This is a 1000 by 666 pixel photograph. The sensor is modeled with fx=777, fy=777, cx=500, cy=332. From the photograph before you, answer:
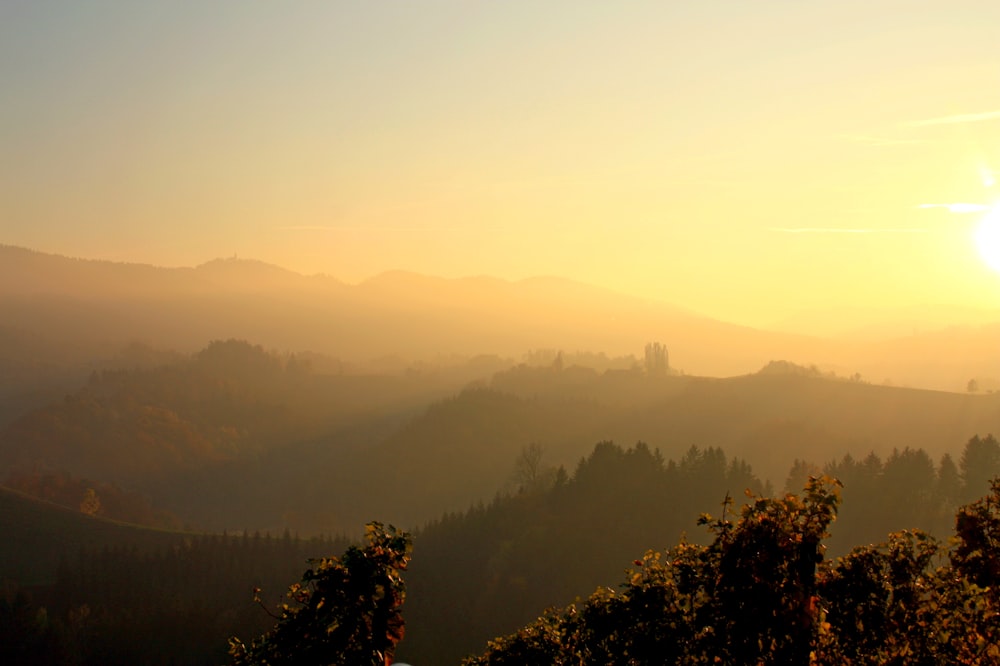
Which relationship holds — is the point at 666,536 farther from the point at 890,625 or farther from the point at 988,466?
the point at 890,625

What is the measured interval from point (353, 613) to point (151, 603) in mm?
157187

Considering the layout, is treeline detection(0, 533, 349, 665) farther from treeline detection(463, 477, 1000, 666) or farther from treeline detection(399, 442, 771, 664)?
treeline detection(463, 477, 1000, 666)

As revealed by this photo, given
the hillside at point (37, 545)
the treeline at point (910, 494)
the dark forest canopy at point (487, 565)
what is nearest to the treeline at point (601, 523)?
the treeline at point (910, 494)

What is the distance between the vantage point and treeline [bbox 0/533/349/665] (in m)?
132

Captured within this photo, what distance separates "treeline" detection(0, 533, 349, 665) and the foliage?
404ft

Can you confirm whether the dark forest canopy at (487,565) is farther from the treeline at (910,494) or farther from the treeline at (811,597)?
the treeline at (811,597)

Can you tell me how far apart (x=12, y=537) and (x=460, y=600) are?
118 meters

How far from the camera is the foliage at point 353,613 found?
1728 cm

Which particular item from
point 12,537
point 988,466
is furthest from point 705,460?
point 12,537

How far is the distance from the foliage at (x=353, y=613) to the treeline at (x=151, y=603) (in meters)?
123

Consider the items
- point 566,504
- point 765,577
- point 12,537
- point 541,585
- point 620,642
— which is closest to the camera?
point 765,577

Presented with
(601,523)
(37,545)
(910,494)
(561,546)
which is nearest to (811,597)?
(910,494)

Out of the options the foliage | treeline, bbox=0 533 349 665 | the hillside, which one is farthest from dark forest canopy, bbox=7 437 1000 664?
the foliage

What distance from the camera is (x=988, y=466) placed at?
118250 millimetres
